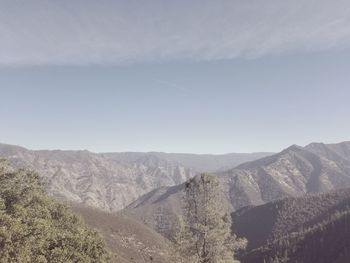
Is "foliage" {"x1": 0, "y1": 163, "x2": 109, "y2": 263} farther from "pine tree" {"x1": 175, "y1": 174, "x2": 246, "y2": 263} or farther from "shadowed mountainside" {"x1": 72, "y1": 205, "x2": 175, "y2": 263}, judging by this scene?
"shadowed mountainside" {"x1": 72, "y1": 205, "x2": 175, "y2": 263}

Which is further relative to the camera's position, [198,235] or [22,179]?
[22,179]

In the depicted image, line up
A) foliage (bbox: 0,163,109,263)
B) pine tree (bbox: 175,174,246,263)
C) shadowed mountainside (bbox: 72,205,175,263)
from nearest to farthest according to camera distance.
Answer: foliage (bbox: 0,163,109,263) < pine tree (bbox: 175,174,246,263) < shadowed mountainside (bbox: 72,205,175,263)

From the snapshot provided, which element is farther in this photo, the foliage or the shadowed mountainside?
the shadowed mountainside

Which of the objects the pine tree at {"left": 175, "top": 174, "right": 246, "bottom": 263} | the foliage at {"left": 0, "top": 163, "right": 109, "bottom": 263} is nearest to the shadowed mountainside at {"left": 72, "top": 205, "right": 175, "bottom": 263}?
the foliage at {"left": 0, "top": 163, "right": 109, "bottom": 263}

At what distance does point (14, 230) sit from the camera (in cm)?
3158

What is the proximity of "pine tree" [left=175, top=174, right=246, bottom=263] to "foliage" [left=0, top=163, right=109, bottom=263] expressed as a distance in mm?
10378

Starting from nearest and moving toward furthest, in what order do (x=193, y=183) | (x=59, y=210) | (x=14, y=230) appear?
(x=14, y=230) → (x=193, y=183) → (x=59, y=210)

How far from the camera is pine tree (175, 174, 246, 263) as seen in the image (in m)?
38.6

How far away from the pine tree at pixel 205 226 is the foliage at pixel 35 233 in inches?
409

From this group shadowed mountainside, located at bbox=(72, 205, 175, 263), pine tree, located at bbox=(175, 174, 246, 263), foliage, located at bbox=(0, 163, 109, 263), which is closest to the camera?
foliage, located at bbox=(0, 163, 109, 263)

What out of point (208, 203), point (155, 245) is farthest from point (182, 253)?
point (155, 245)

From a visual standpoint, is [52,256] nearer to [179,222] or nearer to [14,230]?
[14,230]

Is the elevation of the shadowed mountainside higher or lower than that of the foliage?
lower

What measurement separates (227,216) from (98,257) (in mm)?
15369
